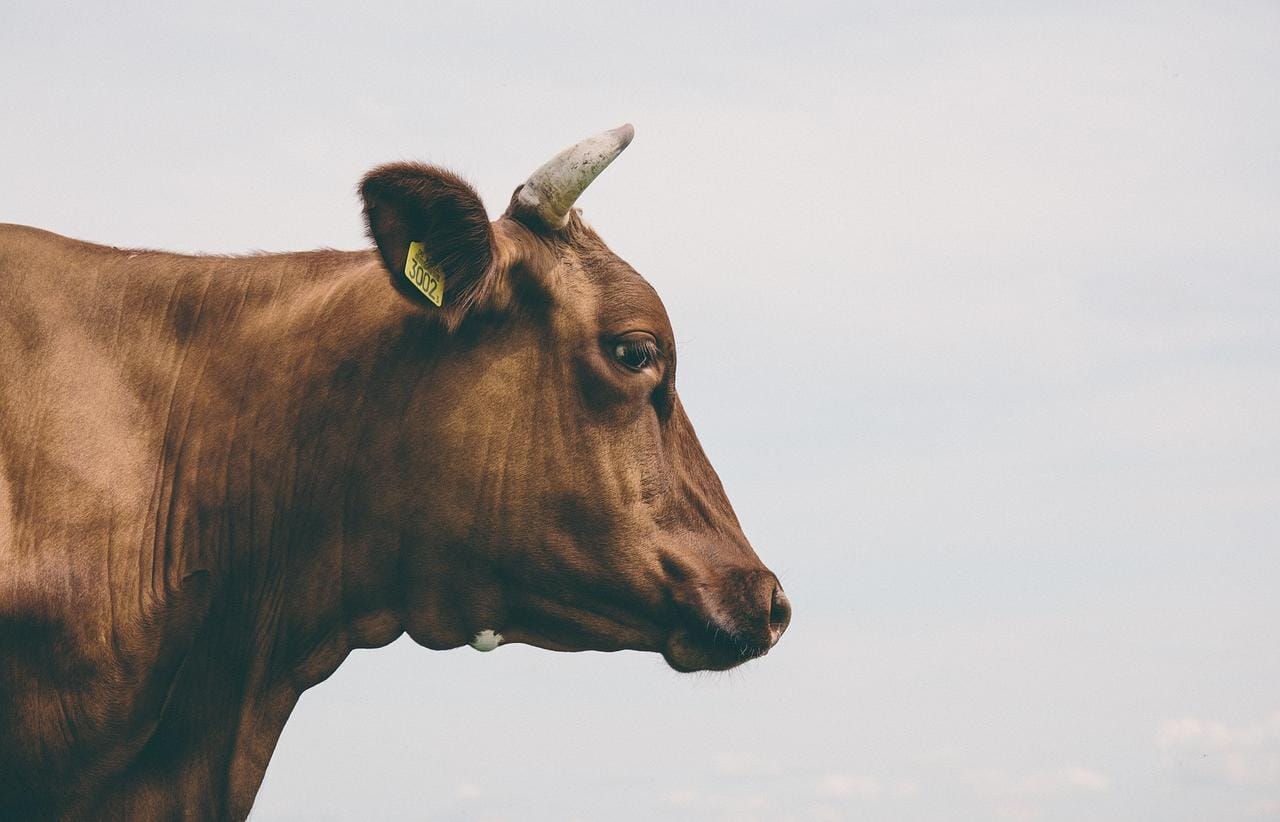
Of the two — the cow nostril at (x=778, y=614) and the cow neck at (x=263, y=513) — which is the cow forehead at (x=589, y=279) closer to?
the cow neck at (x=263, y=513)

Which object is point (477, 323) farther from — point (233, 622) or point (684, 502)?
point (233, 622)

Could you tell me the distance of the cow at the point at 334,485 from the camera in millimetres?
6684

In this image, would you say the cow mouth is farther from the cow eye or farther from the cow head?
the cow eye

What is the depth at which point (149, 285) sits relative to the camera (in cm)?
721

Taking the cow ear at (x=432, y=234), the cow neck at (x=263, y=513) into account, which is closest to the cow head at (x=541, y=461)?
the cow ear at (x=432, y=234)

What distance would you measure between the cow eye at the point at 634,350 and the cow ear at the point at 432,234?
0.59m

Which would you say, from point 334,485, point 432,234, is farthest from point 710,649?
point 432,234

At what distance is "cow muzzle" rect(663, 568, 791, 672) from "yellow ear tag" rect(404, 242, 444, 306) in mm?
1527

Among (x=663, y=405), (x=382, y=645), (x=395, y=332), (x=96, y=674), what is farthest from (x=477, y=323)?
(x=96, y=674)

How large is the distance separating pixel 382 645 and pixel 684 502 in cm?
138

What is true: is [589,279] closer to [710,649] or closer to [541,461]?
[541,461]

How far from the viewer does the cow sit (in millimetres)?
6684

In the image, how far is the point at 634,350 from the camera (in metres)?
6.97

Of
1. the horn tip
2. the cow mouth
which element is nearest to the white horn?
the horn tip
